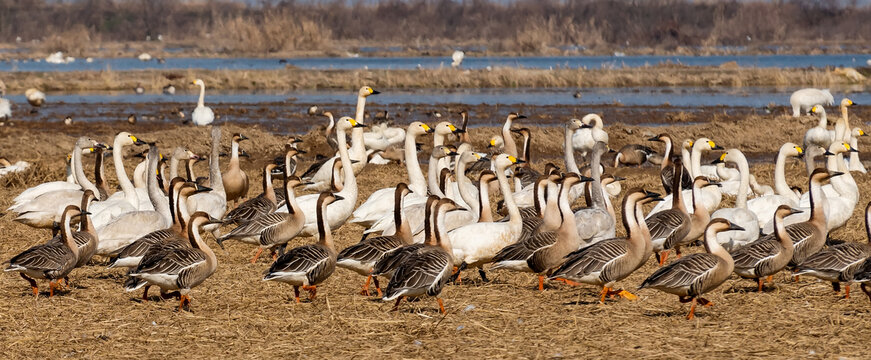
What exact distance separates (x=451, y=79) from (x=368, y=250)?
36.5 meters

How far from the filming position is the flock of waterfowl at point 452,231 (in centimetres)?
815

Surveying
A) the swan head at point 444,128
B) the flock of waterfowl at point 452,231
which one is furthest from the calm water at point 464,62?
the flock of waterfowl at point 452,231

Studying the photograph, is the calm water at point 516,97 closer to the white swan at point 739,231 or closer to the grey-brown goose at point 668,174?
→ the grey-brown goose at point 668,174

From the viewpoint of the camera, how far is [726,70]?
158 feet

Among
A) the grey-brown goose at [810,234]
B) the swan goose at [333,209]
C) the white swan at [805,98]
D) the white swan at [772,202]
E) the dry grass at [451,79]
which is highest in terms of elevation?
the grey-brown goose at [810,234]

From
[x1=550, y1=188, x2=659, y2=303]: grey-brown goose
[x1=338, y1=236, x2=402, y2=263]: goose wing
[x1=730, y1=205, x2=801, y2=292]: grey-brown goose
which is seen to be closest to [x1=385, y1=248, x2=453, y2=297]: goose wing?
[x1=338, y1=236, x2=402, y2=263]: goose wing

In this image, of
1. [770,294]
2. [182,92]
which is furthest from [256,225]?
[182,92]

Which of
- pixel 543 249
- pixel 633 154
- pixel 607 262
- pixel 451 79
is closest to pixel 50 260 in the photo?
pixel 543 249

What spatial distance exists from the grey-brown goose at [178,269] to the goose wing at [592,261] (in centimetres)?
261

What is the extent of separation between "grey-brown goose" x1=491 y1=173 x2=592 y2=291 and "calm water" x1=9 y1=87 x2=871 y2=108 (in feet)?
83.1

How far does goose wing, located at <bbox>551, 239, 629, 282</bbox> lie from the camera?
8.20 m

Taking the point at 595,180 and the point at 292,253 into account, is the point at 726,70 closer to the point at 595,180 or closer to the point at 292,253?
the point at 595,180

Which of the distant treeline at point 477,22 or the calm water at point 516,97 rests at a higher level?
the calm water at point 516,97

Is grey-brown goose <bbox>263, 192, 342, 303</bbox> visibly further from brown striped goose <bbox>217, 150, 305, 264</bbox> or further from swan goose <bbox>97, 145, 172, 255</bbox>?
swan goose <bbox>97, 145, 172, 255</bbox>
